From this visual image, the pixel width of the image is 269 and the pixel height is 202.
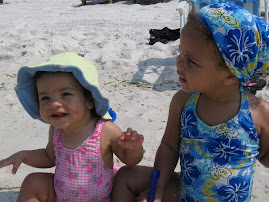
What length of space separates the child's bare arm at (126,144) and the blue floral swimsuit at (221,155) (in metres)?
0.22

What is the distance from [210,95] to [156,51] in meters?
3.17

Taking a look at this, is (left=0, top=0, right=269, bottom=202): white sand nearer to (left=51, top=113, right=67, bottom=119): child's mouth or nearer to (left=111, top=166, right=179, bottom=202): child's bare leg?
(left=111, top=166, right=179, bottom=202): child's bare leg

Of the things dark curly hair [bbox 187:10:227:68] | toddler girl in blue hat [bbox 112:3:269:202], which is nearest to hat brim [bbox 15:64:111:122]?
toddler girl in blue hat [bbox 112:3:269:202]

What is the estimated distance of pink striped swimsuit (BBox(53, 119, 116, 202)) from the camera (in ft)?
5.83

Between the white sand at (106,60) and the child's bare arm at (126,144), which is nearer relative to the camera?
the child's bare arm at (126,144)

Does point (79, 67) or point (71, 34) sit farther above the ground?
point (79, 67)

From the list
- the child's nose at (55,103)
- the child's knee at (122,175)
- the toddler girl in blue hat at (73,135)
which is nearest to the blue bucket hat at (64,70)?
the toddler girl in blue hat at (73,135)

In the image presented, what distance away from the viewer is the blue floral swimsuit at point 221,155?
62.1 inches

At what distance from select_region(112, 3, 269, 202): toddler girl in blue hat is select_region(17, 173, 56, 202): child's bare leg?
12.6 inches

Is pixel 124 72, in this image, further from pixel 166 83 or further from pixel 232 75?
pixel 232 75

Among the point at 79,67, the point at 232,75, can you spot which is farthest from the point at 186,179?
the point at 79,67

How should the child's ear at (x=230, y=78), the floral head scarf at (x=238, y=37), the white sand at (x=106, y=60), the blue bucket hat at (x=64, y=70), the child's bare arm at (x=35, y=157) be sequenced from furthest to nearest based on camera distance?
1. the white sand at (x=106, y=60)
2. the child's bare arm at (x=35, y=157)
3. the blue bucket hat at (x=64, y=70)
4. the child's ear at (x=230, y=78)
5. the floral head scarf at (x=238, y=37)

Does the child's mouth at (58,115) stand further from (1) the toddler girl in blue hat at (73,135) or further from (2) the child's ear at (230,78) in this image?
(2) the child's ear at (230,78)

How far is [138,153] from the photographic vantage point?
1.74 meters
